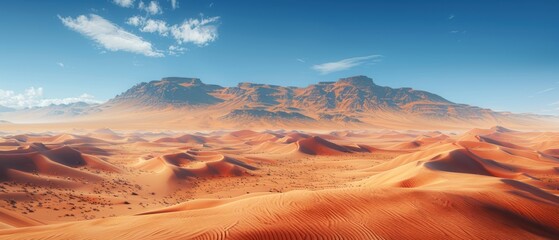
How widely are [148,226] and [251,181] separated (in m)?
19.7

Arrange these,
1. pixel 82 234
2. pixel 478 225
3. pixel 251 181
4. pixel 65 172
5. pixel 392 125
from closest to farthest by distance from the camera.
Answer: pixel 82 234, pixel 478 225, pixel 65 172, pixel 251 181, pixel 392 125

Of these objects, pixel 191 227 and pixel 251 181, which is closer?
pixel 191 227

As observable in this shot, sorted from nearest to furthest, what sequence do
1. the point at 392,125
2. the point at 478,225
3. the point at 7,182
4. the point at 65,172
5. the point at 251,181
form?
1. the point at 478,225
2. the point at 7,182
3. the point at 65,172
4. the point at 251,181
5. the point at 392,125

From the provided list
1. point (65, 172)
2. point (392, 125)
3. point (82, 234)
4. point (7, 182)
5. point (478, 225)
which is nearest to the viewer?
point (82, 234)

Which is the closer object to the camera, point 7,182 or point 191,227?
point 191,227

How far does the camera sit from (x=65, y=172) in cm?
2430

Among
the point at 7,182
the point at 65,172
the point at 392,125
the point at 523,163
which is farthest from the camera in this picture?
the point at 392,125

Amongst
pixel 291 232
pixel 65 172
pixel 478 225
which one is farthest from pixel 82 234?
pixel 65 172

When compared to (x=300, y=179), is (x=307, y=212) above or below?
above

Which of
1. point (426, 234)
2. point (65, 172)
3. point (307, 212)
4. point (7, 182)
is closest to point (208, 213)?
point (307, 212)

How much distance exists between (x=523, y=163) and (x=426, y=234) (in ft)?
115

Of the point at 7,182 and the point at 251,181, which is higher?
the point at 7,182

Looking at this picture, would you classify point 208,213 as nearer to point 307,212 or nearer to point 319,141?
point 307,212

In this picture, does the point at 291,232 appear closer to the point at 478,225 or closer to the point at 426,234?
the point at 426,234
